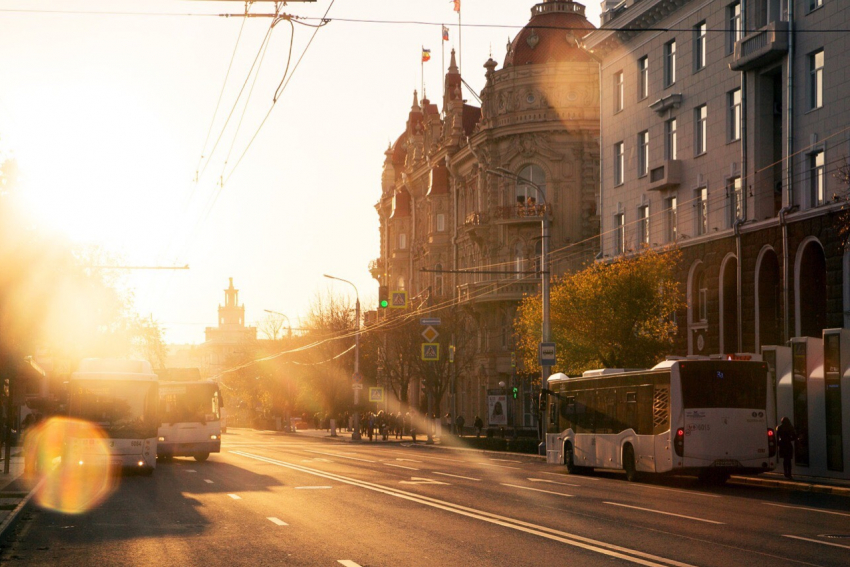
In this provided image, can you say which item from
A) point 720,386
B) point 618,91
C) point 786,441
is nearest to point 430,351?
point 618,91

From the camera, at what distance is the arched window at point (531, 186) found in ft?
215

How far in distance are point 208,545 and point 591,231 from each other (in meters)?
51.8

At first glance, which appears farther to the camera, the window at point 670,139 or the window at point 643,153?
the window at point 643,153

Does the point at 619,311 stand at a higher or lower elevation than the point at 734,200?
lower

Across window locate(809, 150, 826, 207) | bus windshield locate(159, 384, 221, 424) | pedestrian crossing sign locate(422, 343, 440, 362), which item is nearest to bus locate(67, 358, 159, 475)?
bus windshield locate(159, 384, 221, 424)

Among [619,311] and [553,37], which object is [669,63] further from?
[553,37]

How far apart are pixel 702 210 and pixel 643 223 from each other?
507 cm

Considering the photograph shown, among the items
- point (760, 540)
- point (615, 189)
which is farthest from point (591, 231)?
point (760, 540)

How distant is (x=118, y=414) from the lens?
29.6 m

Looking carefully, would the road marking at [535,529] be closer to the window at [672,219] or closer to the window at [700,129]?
the window at [700,129]

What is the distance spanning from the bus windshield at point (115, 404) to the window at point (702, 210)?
874 inches

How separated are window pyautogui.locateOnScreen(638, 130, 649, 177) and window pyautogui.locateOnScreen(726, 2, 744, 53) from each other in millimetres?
7542

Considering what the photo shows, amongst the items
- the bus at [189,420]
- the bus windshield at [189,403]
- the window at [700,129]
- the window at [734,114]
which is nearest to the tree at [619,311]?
the window at [700,129]

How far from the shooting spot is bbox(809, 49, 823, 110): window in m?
36.5
